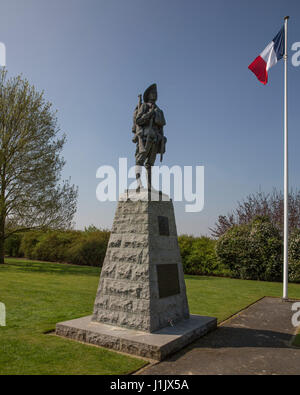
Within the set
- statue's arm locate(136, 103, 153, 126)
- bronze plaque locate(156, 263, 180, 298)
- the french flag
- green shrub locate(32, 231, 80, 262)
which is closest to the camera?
bronze plaque locate(156, 263, 180, 298)

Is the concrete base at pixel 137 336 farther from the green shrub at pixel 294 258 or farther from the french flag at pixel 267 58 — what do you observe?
the green shrub at pixel 294 258

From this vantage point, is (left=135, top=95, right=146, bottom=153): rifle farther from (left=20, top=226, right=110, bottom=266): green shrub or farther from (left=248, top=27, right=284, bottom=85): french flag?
(left=20, top=226, right=110, bottom=266): green shrub

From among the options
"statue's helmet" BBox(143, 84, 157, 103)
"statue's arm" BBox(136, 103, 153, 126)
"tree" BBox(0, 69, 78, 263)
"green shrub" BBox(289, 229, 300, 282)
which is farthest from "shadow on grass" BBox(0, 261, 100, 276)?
"statue's helmet" BBox(143, 84, 157, 103)

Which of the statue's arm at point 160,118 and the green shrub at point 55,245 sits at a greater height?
the statue's arm at point 160,118

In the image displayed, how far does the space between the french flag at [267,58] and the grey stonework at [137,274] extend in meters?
7.42

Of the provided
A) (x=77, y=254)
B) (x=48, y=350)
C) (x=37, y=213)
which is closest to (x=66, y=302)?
(x=48, y=350)

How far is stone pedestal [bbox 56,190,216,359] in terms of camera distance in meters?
5.04

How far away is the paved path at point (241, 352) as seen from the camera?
13.6 ft

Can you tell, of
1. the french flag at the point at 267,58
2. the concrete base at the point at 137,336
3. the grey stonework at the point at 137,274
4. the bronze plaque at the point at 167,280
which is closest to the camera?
the concrete base at the point at 137,336

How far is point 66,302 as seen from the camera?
8320mm

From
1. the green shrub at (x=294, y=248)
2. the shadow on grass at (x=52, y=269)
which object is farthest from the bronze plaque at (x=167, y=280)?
the shadow on grass at (x=52, y=269)
